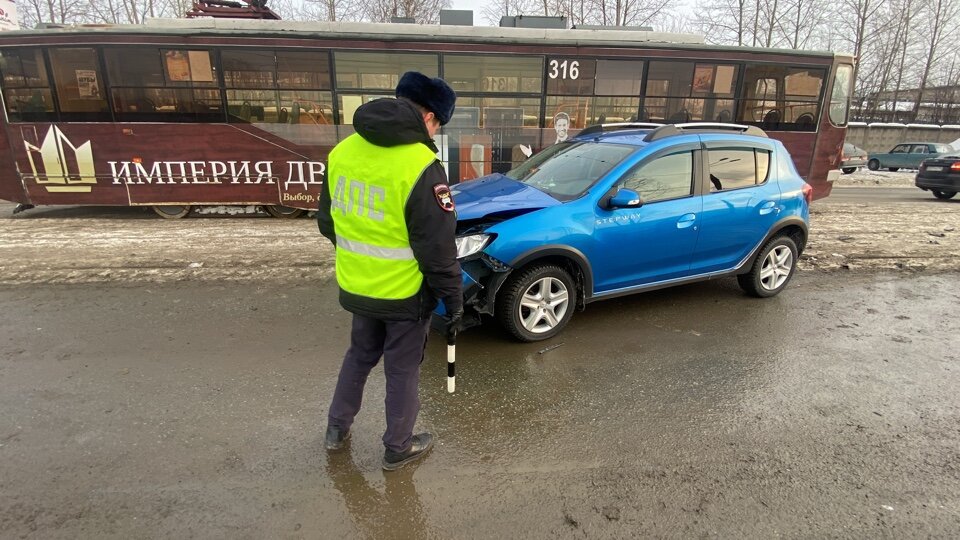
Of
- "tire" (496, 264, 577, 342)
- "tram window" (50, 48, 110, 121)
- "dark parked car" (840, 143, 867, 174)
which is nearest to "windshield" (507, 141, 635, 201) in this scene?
"tire" (496, 264, 577, 342)

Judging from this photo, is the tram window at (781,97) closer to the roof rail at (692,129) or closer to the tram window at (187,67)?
the roof rail at (692,129)

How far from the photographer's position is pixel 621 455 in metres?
2.74

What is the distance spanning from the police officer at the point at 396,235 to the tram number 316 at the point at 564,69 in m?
7.07

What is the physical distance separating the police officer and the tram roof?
22.5ft

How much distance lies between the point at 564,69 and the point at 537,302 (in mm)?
6197

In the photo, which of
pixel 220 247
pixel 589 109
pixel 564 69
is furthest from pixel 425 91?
pixel 589 109

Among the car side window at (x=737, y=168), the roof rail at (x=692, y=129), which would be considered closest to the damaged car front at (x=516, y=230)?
the roof rail at (x=692, y=129)

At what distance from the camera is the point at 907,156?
23.3 metres

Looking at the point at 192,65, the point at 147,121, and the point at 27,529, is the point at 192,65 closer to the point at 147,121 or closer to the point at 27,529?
the point at 147,121

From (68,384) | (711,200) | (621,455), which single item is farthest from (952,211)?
(68,384)

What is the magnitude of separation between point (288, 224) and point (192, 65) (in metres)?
2.96

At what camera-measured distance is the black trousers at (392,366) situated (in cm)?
247

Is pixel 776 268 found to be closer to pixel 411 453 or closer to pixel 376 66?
pixel 411 453

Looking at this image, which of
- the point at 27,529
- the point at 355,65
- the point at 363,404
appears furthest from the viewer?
the point at 355,65
